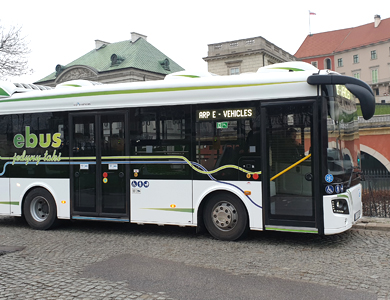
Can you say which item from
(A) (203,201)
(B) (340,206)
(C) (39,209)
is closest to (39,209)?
(C) (39,209)

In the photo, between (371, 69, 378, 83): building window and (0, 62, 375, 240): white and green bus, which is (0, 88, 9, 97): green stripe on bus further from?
(371, 69, 378, 83): building window

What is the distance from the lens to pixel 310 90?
287 inches

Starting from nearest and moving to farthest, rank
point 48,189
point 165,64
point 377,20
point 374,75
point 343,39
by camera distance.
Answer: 1. point 48,189
2. point 165,64
3. point 374,75
4. point 377,20
5. point 343,39

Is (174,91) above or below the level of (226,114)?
above

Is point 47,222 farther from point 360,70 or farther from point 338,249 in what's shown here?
point 360,70

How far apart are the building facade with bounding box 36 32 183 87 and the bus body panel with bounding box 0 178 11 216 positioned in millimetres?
43612

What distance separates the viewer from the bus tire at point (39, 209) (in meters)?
9.62

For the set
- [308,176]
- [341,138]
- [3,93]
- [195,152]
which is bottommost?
[308,176]

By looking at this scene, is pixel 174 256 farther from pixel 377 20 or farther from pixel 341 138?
pixel 377 20

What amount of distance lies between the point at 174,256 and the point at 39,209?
14.0 feet

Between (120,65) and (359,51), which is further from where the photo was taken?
(359,51)

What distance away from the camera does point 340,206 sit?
7180mm

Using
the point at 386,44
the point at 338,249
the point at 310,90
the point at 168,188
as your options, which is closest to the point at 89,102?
the point at 168,188

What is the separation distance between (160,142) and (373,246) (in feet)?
14.2
